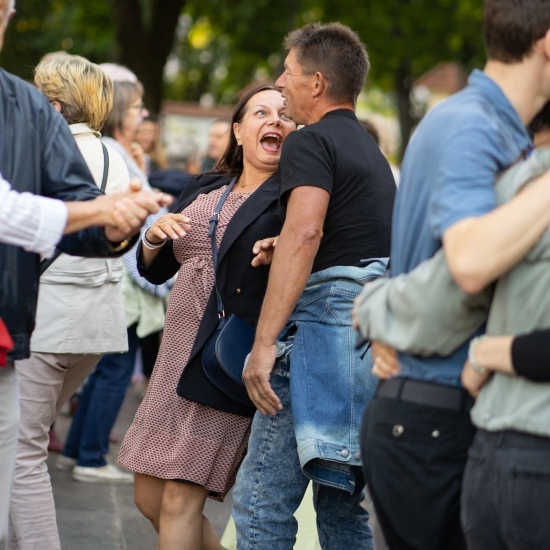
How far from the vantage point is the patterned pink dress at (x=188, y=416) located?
423cm

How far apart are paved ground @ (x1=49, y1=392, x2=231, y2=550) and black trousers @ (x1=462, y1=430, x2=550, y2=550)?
125 inches

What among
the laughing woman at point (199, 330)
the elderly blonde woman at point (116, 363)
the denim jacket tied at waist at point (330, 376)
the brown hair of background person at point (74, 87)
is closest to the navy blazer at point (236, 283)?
the laughing woman at point (199, 330)

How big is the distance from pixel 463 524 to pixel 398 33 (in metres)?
23.4

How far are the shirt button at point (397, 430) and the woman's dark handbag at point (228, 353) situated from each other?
144 centimetres

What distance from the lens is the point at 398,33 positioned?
82.0ft

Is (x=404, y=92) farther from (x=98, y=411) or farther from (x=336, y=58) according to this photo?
(x=336, y=58)

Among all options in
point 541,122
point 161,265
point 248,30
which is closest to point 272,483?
point 161,265

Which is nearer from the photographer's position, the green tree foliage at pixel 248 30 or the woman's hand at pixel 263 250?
the woman's hand at pixel 263 250

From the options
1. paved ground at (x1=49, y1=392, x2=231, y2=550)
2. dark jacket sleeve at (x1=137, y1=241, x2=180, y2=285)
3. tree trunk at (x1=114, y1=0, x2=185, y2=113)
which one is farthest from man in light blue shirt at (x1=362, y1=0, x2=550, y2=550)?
tree trunk at (x1=114, y1=0, x2=185, y2=113)

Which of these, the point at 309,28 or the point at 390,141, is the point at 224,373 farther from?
the point at 390,141

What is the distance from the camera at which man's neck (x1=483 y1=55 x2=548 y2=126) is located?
2506 mm

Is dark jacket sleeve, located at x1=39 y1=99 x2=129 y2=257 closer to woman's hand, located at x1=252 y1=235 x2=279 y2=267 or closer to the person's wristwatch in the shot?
the person's wristwatch

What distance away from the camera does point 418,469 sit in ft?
8.55

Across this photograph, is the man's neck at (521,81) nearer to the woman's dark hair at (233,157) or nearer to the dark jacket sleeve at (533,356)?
the dark jacket sleeve at (533,356)
